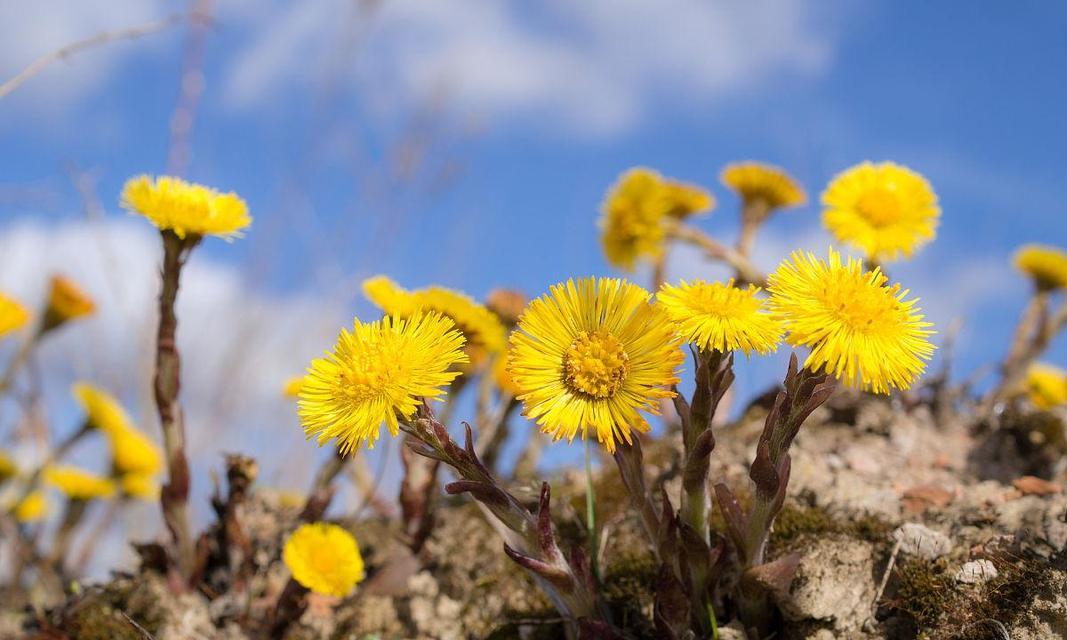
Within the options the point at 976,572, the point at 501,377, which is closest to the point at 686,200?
the point at 501,377

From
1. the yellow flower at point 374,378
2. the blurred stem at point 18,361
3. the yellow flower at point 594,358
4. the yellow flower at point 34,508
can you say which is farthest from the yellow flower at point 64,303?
the yellow flower at point 594,358

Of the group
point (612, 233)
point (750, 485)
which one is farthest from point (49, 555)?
point (750, 485)

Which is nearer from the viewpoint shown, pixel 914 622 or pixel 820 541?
pixel 914 622

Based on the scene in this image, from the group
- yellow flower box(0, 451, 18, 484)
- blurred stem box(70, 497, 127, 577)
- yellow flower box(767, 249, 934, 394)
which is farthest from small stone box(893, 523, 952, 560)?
yellow flower box(0, 451, 18, 484)

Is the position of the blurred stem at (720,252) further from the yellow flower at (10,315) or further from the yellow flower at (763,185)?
the yellow flower at (10,315)

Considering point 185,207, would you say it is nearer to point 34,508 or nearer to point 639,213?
point 639,213

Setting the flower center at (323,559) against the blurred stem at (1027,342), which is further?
the blurred stem at (1027,342)

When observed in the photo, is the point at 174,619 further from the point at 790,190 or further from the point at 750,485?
the point at 790,190

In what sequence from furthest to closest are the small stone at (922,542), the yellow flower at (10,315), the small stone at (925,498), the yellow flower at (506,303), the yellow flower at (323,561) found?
the yellow flower at (10,315) → the yellow flower at (506,303) → the small stone at (925,498) → the yellow flower at (323,561) → the small stone at (922,542)
